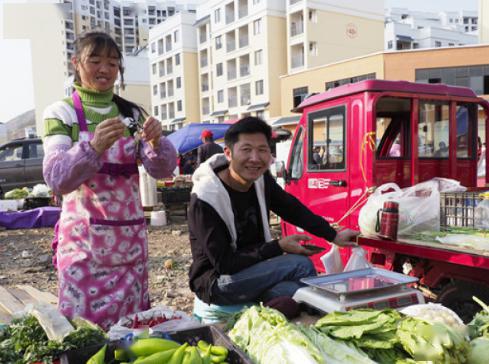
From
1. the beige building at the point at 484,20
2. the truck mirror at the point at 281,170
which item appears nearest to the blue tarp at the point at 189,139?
the truck mirror at the point at 281,170

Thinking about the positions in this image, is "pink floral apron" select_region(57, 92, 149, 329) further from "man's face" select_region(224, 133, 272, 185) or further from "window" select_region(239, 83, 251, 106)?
"window" select_region(239, 83, 251, 106)

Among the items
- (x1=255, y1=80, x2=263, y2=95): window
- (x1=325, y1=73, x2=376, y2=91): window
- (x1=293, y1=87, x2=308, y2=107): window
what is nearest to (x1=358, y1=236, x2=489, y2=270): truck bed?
(x1=325, y1=73, x2=376, y2=91): window

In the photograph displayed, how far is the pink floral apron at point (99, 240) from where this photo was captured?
1970 mm

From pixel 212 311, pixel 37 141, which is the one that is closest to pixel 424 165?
pixel 212 311

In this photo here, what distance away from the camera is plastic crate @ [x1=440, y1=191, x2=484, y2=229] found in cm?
322

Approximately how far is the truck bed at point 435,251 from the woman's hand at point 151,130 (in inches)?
84.2

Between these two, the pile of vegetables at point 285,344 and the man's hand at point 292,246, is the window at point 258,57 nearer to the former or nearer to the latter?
the man's hand at point 292,246

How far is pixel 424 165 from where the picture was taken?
4.39m

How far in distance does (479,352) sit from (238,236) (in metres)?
1.45

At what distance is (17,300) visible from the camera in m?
3.36

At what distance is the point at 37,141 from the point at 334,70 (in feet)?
73.3

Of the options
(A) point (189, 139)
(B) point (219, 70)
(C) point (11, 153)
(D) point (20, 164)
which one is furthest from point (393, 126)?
(B) point (219, 70)

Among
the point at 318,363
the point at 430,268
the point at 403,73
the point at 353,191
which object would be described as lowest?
the point at 430,268

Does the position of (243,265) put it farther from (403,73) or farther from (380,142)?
(403,73)
